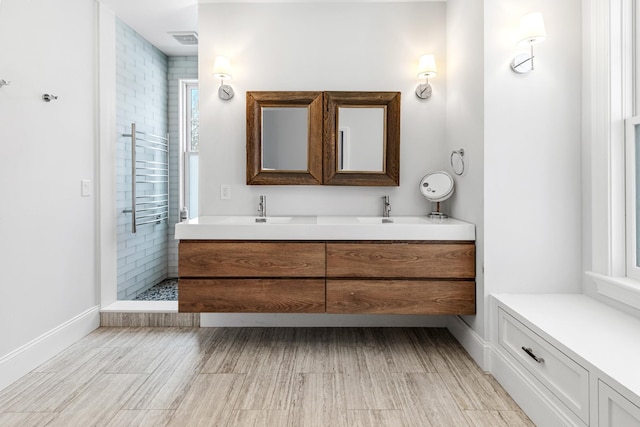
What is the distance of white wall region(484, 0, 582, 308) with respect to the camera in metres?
2.18

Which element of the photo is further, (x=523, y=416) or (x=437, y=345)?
(x=437, y=345)

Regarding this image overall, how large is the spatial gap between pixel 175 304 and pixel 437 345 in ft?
6.35

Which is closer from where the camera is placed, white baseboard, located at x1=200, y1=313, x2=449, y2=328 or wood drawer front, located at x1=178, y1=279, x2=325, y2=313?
wood drawer front, located at x1=178, y1=279, x2=325, y2=313

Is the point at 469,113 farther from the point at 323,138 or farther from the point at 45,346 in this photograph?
the point at 45,346

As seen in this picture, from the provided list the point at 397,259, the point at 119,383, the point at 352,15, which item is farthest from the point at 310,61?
the point at 119,383

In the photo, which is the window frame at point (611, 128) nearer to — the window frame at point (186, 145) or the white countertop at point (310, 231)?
the white countertop at point (310, 231)

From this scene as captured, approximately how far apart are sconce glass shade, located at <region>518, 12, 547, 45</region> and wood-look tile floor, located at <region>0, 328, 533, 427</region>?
1796mm

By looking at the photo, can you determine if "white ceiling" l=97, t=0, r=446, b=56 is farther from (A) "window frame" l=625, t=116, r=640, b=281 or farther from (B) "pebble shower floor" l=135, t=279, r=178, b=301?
(B) "pebble shower floor" l=135, t=279, r=178, b=301

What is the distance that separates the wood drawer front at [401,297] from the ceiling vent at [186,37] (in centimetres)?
256

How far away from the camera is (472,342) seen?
2436 millimetres

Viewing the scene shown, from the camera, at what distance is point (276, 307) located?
243 centimetres

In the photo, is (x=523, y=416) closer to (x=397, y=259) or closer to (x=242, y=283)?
(x=397, y=259)

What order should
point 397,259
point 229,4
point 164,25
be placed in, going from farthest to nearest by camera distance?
1. point 164,25
2. point 229,4
3. point 397,259

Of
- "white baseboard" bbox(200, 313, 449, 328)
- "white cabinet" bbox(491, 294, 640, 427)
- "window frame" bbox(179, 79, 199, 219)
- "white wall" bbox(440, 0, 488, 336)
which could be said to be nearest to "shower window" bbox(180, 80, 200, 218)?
"window frame" bbox(179, 79, 199, 219)
